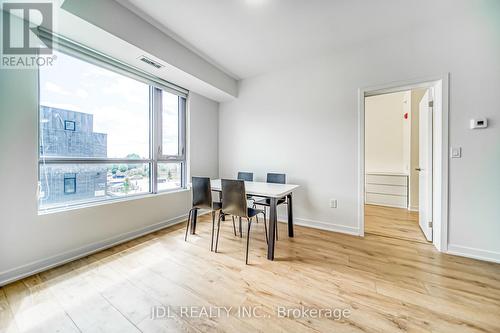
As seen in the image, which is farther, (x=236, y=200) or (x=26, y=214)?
(x=236, y=200)

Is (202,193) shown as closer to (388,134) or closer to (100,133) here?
(100,133)

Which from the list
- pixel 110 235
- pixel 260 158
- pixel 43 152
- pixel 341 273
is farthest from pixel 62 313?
pixel 260 158

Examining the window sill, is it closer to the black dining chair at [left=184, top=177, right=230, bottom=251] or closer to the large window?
the large window

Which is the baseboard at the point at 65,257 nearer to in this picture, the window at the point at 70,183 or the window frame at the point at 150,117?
the window frame at the point at 150,117

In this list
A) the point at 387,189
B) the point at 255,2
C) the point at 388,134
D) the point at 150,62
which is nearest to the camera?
the point at 255,2

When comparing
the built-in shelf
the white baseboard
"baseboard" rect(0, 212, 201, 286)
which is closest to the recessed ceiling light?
"baseboard" rect(0, 212, 201, 286)

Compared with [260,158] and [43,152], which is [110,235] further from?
[260,158]

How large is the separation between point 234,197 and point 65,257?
190 cm

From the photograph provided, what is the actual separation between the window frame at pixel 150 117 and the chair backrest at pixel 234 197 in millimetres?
1466

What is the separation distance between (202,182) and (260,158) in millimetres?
1405

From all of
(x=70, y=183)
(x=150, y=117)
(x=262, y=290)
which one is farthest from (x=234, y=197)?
(x=150, y=117)

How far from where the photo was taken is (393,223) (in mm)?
3096

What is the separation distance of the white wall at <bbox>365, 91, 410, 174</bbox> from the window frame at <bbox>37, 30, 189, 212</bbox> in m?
4.36

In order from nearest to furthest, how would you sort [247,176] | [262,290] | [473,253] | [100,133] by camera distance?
1. [262,290]
2. [473,253]
3. [100,133]
4. [247,176]
